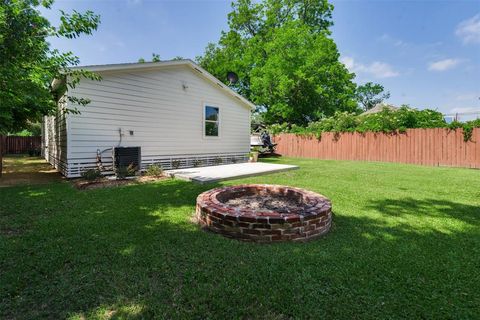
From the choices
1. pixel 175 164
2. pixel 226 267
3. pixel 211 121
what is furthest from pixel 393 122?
pixel 226 267

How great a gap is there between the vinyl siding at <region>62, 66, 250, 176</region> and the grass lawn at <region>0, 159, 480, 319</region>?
10.9 feet

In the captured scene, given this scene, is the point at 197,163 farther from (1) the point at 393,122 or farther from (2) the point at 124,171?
(1) the point at 393,122

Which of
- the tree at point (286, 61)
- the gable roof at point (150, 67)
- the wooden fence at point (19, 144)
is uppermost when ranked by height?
the tree at point (286, 61)

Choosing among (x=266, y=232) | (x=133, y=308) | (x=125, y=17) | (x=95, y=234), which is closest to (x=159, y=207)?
(x=95, y=234)

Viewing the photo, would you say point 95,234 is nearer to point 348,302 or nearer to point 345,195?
point 348,302

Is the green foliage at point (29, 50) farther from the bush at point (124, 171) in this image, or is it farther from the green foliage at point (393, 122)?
the green foliage at point (393, 122)

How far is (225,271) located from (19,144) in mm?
22740

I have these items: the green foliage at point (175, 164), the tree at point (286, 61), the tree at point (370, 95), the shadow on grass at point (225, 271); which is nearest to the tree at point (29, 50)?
the shadow on grass at point (225, 271)

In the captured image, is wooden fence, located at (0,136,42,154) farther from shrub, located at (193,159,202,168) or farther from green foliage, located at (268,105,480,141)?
green foliage, located at (268,105,480,141)

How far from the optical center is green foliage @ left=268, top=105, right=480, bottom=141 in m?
9.87

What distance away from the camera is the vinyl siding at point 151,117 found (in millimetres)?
6855

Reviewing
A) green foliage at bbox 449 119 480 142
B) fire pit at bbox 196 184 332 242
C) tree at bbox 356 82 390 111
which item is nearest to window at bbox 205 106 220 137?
fire pit at bbox 196 184 332 242

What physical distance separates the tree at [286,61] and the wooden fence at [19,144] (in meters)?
16.0

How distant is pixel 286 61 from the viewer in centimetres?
2039
